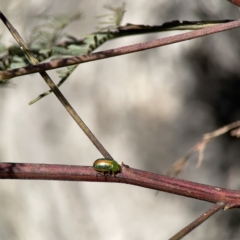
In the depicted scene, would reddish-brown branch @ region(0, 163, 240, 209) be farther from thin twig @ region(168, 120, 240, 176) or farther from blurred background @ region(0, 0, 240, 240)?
blurred background @ region(0, 0, 240, 240)

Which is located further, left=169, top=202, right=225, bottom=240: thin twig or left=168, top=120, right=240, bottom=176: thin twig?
left=168, top=120, right=240, bottom=176: thin twig

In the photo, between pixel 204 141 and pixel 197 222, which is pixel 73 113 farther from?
pixel 204 141

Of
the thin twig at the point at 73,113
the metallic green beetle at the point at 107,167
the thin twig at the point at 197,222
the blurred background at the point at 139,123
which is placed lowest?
the thin twig at the point at 197,222

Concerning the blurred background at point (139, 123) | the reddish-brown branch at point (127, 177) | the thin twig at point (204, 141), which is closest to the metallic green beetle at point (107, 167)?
the reddish-brown branch at point (127, 177)

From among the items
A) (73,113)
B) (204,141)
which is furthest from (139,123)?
(73,113)

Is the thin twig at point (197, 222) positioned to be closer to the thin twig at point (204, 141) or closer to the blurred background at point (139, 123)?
the thin twig at point (204, 141)

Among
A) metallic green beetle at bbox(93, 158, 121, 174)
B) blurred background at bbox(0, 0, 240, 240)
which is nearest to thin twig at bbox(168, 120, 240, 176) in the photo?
blurred background at bbox(0, 0, 240, 240)
